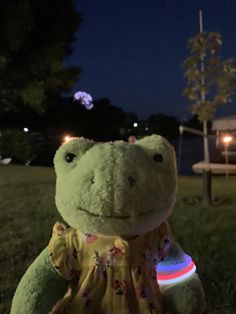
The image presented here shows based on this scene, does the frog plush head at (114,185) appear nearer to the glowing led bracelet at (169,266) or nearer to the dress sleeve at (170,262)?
the dress sleeve at (170,262)

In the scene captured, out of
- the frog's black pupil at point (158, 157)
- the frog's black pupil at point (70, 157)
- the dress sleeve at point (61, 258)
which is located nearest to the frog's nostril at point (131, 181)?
the frog's black pupil at point (158, 157)

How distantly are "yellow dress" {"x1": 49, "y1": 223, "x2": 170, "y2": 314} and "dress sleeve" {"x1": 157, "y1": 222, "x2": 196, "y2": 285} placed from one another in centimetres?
13

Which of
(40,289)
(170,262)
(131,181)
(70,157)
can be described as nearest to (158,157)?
(131,181)

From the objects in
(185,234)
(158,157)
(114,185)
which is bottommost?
(185,234)

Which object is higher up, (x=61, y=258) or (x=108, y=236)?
(x=108, y=236)

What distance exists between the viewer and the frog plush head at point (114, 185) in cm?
185

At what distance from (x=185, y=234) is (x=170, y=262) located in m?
3.13

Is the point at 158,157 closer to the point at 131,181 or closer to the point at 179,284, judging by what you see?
the point at 131,181

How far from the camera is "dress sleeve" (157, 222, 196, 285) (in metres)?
2.16

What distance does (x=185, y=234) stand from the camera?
5270mm

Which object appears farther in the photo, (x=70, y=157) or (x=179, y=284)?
(x=179, y=284)

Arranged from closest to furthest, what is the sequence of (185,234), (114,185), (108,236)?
(114,185) → (108,236) → (185,234)

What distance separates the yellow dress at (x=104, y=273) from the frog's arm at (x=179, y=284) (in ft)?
0.33

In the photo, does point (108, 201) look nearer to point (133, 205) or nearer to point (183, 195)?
point (133, 205)
